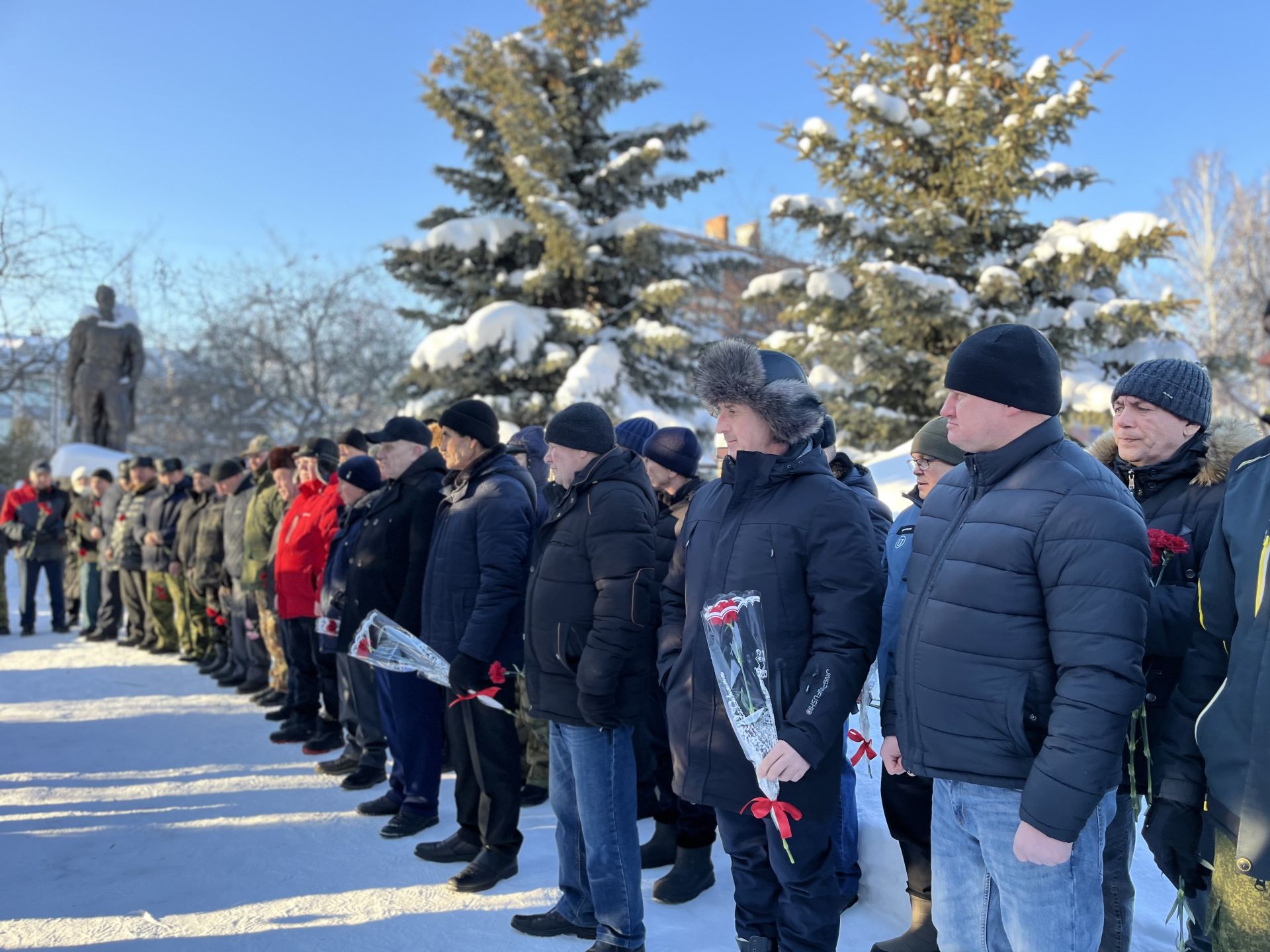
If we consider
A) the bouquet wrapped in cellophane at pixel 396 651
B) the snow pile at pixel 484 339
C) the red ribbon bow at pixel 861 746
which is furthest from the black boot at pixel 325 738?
the snow pile at pixel 484 339

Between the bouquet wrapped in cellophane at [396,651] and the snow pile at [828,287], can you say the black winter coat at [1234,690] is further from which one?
the snow pile at [828,287]

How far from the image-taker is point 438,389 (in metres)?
15.0

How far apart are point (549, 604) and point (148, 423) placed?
29.3 meters

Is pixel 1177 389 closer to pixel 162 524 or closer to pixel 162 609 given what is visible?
pixel 162 524

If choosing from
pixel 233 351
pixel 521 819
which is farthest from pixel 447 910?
pixel 233 351

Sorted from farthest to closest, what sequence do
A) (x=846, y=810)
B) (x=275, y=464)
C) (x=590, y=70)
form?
1. (x=590, y=70)
2. (x=275, y=464)
3. (x=846, y=810)

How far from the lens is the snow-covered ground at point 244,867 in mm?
3770

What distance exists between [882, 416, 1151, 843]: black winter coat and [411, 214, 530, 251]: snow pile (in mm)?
13452

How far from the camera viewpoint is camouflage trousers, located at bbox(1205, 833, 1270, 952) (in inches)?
77.3

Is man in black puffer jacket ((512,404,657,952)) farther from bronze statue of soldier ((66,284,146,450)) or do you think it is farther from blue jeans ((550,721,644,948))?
bronze statue of soldier ((66,284,146,450))

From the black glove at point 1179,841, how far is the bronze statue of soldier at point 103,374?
58.6ft

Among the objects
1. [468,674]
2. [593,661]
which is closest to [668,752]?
[468,674]

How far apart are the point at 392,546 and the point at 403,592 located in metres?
0.30

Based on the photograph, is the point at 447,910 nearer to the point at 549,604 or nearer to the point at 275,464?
the point at 549,604
